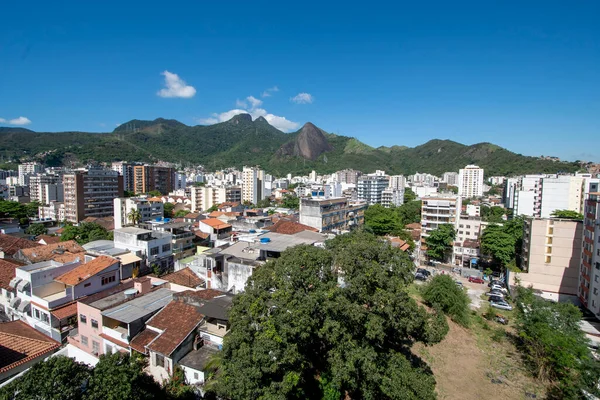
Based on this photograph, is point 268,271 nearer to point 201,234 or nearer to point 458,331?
point 458,331

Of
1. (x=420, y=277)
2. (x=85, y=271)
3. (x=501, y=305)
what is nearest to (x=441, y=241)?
(x=420, y=277)

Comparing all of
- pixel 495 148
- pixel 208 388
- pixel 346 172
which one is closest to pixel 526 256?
pixel 208 388

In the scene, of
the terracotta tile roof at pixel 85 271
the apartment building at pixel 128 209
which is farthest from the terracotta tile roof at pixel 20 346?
the apartment building at pixel 128 209

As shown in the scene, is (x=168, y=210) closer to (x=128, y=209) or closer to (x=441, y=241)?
(x=128, y=209)

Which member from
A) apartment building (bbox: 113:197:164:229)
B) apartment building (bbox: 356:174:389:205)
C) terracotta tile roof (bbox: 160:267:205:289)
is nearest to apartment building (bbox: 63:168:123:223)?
apartment building (bbox: 113:197:164:229)

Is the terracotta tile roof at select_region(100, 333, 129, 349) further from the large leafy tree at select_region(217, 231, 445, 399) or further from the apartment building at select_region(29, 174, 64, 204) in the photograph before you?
the apartment building at select_region(29, 174, 64, 204)

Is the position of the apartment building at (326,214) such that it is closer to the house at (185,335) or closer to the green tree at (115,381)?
the house at (185,335)
